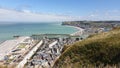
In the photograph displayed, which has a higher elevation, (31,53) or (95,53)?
(95,53)

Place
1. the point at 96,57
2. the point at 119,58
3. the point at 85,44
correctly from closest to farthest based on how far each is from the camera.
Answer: the point at 119,58
the point at 96,57
the point at 85,44

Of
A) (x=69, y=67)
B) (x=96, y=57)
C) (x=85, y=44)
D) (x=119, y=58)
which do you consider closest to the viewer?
(x=69, y=67)

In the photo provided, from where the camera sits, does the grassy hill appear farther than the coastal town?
No

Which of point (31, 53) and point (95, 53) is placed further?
point (31, 53)

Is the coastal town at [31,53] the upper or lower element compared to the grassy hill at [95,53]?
lower

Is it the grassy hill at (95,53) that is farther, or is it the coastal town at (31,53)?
the coastal town at (31,53)

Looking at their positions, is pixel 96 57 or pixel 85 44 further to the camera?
pixel 85 44

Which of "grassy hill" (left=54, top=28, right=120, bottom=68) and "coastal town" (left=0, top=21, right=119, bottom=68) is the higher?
"grassy hill" (left=54, top=28, right=120, bottom=68)

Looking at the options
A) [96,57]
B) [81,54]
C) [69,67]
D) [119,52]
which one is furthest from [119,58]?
[69,67]

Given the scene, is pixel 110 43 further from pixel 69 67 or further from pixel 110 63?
pixel 69 67

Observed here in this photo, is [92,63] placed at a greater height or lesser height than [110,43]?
lesser

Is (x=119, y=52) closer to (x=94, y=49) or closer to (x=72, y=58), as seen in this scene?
(x=94, y=49)
